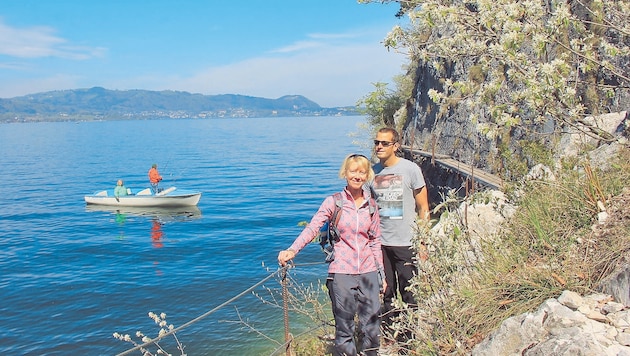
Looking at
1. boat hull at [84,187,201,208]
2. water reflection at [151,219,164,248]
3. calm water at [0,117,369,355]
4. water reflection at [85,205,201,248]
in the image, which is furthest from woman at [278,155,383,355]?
boat hull at [84,187,201,208]

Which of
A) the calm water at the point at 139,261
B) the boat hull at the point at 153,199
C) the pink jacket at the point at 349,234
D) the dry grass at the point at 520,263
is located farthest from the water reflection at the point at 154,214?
the dry grass at the point at 520,263

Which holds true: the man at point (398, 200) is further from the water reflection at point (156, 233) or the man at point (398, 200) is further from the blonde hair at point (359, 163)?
the water reflection at point (156, 233)

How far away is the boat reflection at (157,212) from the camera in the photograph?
105 feet

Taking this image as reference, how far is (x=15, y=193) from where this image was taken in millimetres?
42000

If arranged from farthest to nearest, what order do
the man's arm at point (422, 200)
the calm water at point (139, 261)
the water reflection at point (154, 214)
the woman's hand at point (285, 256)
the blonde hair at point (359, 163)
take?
the water reflection at point (154, 214), the calm water at point (139, 261), the man's arm at point (422, 200), the blonde hair at point (359, 163), the woman's hand at point (285, 256)

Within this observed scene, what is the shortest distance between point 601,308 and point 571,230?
1.42 m

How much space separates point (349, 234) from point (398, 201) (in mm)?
737

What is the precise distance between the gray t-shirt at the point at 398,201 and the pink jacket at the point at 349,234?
0.41 m

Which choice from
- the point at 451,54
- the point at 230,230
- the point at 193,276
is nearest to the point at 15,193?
the point at 230,230

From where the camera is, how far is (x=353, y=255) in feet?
16.0

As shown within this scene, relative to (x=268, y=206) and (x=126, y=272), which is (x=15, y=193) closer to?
(x=268, y=206)

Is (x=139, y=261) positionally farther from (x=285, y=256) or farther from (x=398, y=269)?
(x=285, y=256)

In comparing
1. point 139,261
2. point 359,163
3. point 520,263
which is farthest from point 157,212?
point 520,263

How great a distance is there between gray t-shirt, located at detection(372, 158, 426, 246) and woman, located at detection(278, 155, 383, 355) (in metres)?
0.32
